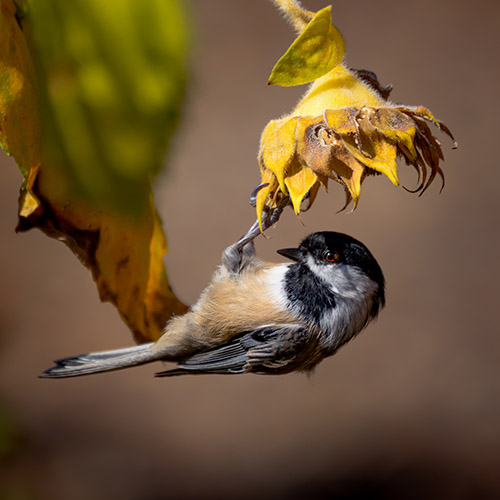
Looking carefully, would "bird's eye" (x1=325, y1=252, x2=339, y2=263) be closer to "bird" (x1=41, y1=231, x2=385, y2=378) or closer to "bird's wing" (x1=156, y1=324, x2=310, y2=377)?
"bird" (x1=41, y1=231, x2=385, y2=378)

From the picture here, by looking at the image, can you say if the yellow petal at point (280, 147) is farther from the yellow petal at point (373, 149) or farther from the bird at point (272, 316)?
the bird at point (272, 316)

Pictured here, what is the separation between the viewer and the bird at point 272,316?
1.10 meters

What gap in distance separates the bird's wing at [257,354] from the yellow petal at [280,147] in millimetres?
457

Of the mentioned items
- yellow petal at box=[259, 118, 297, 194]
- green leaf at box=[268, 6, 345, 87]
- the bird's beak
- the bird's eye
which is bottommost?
the bird's eye

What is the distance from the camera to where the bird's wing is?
3.59 feet

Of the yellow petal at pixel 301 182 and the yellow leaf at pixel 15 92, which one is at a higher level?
the yellow leaf at pixel 15 92

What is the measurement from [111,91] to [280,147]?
0.29m

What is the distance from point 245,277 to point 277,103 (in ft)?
2.96

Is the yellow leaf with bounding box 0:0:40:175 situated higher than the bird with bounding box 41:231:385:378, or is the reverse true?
the yellow leaf with bounding box 0:0:40:175

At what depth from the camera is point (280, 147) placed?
0.68m

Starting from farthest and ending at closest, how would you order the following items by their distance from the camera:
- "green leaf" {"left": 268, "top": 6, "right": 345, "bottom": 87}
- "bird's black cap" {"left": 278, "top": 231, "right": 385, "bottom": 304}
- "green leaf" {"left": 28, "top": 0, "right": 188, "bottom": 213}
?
"bird's black cap" {"left": 278, "top": 231, "right": 385, "bottom": 304} → "green leaf" {"left": 28, "top": 0, "right": 188, "bottom": 213} → "green leaf" {"left": 268, "top": 6, "right": 345, "bottom": 87}

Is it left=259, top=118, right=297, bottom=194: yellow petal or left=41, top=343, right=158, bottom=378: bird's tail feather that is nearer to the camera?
left=259, top=118, right=297, bottom=194: yellow petal

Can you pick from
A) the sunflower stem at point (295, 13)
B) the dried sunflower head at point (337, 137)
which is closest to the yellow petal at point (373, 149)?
the dried sunflower head at point (337, 137)

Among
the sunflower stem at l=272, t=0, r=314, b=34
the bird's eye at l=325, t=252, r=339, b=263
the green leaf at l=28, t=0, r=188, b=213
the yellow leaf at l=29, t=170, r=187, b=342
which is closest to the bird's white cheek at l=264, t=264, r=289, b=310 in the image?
the bird's eye at l=325, t=252, r=339, b=263
